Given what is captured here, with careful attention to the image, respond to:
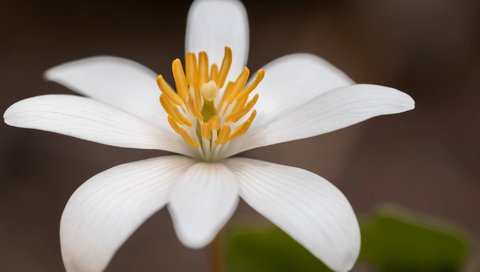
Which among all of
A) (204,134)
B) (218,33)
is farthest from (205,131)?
(218,33)

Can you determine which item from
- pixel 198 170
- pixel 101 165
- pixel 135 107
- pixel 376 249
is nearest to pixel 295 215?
pixel 198 170

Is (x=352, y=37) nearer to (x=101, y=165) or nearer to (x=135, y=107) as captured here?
(x=101, y=165)

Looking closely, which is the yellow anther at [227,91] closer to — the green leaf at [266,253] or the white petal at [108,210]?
the white petal at [108,210]

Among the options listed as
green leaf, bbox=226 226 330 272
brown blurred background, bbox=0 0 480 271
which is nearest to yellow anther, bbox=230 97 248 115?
green leaf, bbox=226 226 330 272

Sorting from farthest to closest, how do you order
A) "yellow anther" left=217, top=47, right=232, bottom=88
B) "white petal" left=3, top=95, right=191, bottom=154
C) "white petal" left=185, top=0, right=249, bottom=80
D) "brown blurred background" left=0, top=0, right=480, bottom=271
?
"brown blurred background" left=0, top=0, right=480, bottom=271 < "white petal" left=185, top=0, right=249, bottom=80 < "yellow anther" left=217, top=47, right=232, bottom=88 < "white petal" left=3, top=95, right=191, bottom=154

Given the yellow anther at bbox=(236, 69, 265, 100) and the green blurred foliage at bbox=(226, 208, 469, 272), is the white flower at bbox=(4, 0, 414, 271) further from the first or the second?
the green blurred foliage at bbox=(226, 208, 469, 272)

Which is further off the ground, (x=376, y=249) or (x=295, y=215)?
(x=295, y=215)

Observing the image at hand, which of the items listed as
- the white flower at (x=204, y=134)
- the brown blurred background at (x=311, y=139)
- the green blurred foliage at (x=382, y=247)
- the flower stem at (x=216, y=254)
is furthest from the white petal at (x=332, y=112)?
the brown blurred background at (x=311, y=139)
